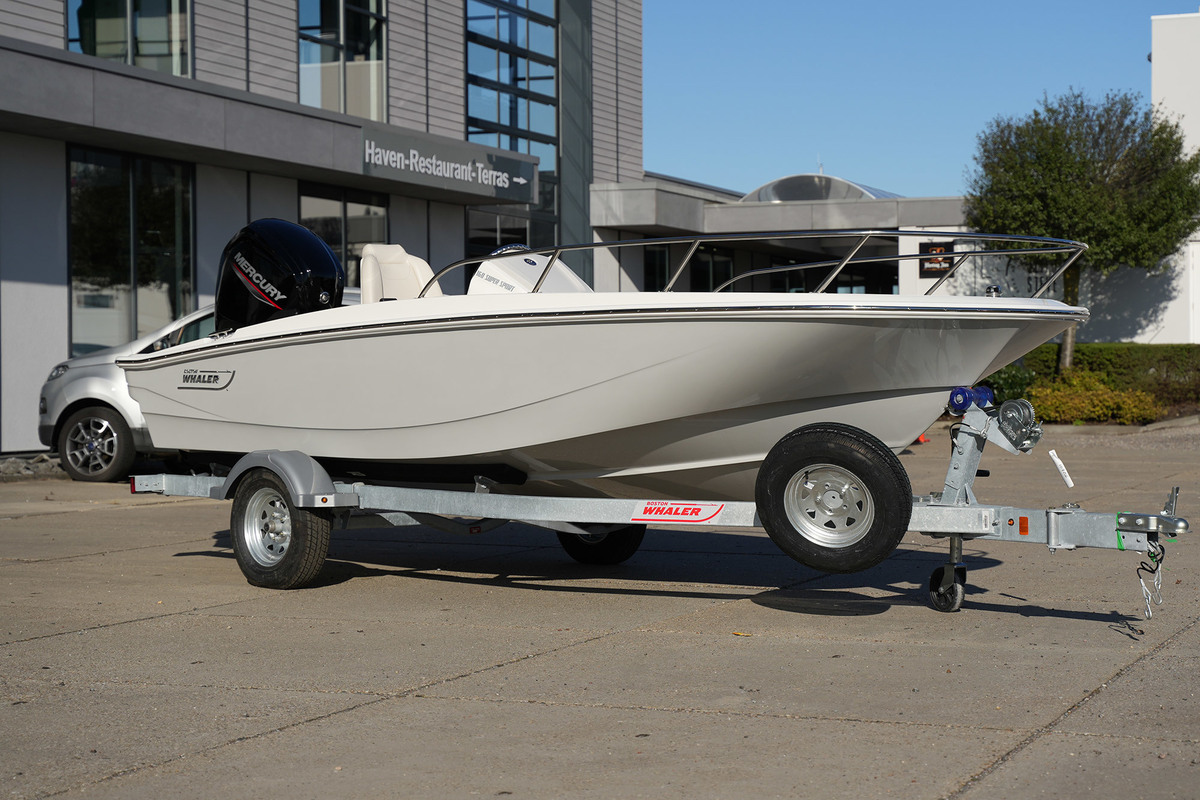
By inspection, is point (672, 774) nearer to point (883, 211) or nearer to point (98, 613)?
point (98, 613)

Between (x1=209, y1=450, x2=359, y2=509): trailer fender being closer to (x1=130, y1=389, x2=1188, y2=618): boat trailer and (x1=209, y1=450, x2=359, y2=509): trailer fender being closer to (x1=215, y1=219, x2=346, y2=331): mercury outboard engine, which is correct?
(x1=130, y1=389, x2=1188, y2=618): boat trailer

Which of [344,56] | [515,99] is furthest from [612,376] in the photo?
[515,99]

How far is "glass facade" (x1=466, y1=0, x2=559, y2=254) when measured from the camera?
2384 centimetres

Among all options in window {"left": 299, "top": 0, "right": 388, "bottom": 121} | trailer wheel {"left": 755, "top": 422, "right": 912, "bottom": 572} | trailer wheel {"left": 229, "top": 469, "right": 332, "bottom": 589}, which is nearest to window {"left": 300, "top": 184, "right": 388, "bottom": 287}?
window {"left": 299, "top": 0, "right": 388, "bottom": 121}

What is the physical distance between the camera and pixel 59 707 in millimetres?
4609

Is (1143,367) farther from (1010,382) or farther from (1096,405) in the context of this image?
(1010,382)

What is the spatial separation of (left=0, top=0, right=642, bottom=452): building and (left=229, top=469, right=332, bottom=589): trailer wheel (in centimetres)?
811

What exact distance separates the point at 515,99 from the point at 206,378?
1857cm

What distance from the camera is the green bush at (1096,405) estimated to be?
68.1 ft

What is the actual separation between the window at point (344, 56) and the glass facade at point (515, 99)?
274 cm

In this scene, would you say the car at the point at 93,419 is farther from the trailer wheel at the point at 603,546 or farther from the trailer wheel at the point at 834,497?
the trailer wheel at the point at 834,497

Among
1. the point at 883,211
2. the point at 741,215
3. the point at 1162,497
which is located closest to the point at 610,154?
the point at 741,215

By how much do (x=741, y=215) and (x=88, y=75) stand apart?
17730 mm

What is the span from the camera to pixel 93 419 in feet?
43.7
